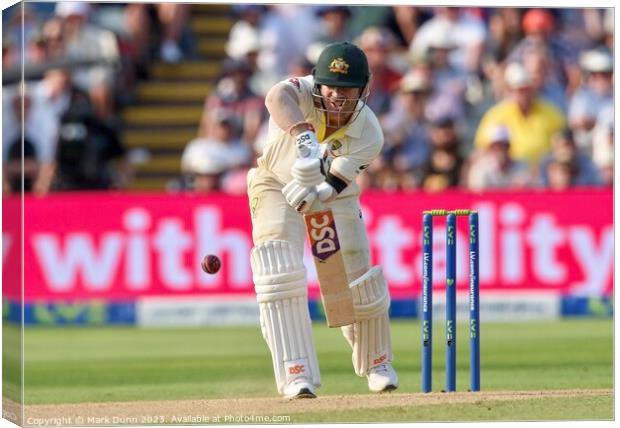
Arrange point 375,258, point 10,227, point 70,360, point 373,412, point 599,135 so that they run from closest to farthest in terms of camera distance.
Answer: point 373,412 → point 10,227 → point 70,360 → point 375,258 → point 599,135

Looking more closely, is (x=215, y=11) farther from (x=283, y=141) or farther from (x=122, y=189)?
(x=283, y=141)

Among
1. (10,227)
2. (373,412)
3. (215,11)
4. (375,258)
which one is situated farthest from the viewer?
(215,11)

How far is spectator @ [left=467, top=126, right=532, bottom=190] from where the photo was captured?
1259 cm

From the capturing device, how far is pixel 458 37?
528 inches

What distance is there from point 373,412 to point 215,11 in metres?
7.38

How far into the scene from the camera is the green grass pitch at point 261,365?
7.44 meters

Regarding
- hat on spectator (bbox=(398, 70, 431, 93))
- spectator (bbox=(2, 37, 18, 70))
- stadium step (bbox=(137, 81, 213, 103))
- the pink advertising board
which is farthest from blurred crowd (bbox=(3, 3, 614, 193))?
spectator (bbox=(2, 37, 18, 70))

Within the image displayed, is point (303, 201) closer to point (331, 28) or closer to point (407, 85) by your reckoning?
point (331, 28)

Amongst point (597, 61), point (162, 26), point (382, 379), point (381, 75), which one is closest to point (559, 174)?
point (597, 61)

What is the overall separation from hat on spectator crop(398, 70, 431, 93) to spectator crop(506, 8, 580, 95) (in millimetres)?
757

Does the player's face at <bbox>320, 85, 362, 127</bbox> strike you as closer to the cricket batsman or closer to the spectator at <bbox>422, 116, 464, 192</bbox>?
the cricket batsman

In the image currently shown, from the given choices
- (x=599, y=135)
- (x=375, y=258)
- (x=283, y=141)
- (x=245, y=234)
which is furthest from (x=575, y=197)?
(x=283, y=141)

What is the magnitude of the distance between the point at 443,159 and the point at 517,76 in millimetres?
966

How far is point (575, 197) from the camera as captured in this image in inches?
485
